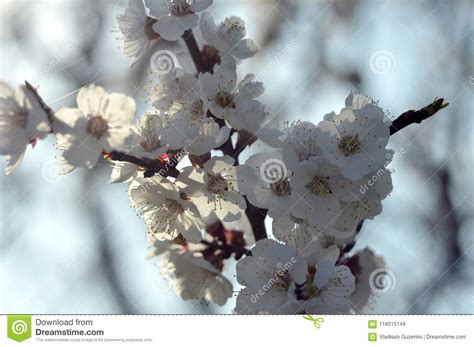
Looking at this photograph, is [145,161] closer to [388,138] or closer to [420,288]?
[388,138]

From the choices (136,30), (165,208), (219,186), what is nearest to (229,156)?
(219,186)

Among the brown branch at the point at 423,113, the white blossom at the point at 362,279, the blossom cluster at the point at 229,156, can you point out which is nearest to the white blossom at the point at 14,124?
the blossom cluster at the point at 229,156

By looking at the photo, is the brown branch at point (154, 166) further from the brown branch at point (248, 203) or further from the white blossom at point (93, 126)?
the brown branch at point (248, 203)

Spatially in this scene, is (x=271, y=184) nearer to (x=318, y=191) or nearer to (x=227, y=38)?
(x=318, y=191)

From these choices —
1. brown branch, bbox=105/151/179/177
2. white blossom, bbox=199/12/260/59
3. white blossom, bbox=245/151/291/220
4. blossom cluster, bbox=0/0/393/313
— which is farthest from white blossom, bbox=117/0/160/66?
white blossom, bbox=245/151/291/220

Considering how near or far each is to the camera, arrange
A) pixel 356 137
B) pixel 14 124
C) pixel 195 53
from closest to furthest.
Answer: pixel 14 124
pixel 356 137
pixel 195 53

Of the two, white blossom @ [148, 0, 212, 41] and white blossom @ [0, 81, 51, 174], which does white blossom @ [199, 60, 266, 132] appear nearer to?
white blossom @ [148, 0, 212, 41]
